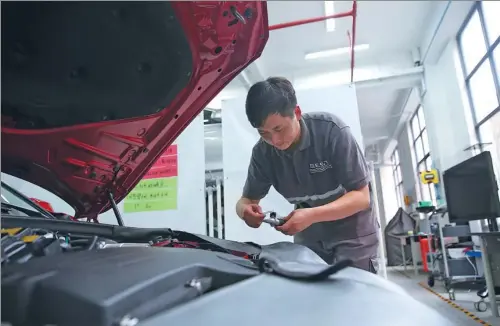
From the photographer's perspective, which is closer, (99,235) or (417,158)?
(99,235)

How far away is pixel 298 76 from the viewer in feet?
20.2

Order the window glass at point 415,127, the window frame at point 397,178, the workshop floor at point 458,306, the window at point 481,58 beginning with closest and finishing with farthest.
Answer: the workshop floor at point 458,306
the window at point 481,58
the window glass at point 415,127
the window frame at point 397,178

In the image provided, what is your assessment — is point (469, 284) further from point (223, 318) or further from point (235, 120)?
point (223, 318)

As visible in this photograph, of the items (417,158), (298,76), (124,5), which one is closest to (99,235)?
(124,5)

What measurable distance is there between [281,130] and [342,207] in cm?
34

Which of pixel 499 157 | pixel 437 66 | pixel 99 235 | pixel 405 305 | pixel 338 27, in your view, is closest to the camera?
pixel 405 305

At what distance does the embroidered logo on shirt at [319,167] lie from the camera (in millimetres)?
1484

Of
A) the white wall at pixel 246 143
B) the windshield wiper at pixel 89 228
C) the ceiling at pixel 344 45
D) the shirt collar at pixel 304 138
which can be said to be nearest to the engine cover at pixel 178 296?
the windshield wiper at pixel 89 228

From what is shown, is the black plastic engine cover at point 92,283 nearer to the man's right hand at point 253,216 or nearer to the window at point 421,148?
the man's right hand at point 253,216

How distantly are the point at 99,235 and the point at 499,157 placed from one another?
15.7 feet

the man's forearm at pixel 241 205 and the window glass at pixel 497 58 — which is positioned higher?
the window glass at pixel 497 58

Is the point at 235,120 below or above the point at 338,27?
below

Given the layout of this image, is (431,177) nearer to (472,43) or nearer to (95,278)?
(472,43)

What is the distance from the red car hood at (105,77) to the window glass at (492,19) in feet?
14.0
